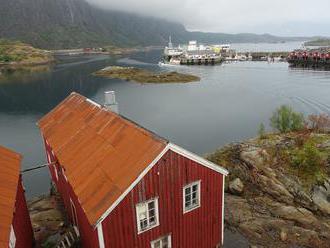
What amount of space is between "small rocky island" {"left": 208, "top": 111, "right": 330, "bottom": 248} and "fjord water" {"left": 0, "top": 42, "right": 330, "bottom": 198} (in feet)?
43.4

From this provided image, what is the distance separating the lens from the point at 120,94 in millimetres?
79188

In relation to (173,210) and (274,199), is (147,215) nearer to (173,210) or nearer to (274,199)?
(173,210)

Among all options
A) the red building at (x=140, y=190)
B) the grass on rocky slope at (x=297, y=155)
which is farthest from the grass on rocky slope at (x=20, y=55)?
the red building at (x=140, y=190)

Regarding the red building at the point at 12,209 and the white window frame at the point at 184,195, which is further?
the white window frame at the point at 184,195

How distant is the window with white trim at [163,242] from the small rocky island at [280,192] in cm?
585

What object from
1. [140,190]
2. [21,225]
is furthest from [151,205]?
[21,225]

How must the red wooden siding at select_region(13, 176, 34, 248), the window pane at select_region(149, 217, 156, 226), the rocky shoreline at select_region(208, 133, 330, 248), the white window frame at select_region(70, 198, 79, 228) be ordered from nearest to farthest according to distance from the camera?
1. the window pane at select_region(149, 217, 156, 226)
2. the red wooden siding at select_region(13, 176, 34, 248)
3. the white window frame at select_region(70, 198, 79, 228)
4. the rocky shoreline at select_region(208, 133, 330, 248)

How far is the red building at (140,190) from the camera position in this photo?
13508 millimetres

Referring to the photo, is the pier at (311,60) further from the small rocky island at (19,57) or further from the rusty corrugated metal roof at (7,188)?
the small rocky island at (19,57)

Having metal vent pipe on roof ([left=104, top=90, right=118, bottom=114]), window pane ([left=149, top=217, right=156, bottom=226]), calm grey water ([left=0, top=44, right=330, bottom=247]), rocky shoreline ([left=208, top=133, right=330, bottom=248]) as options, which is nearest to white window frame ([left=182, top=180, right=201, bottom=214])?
window pane ([left=149, top=217, right=156, bottom=226])

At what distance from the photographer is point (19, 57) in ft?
534

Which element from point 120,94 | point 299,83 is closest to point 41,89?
point 120,94

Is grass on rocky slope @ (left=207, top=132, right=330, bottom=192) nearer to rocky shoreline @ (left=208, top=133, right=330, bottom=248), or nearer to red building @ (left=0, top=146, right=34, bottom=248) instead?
rocky shoreline @ (left=208, top=133, right=330, bottom=248)

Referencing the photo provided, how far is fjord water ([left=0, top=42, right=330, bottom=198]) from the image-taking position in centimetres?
4394
